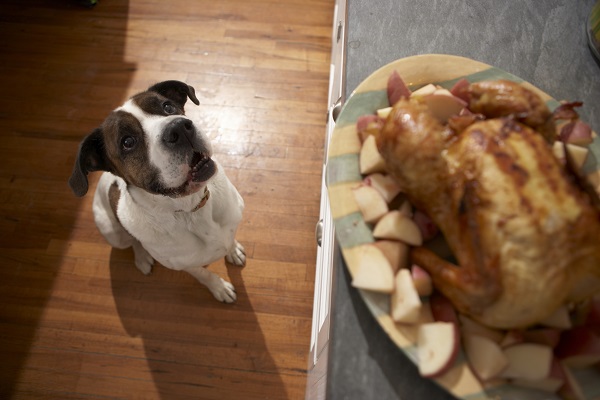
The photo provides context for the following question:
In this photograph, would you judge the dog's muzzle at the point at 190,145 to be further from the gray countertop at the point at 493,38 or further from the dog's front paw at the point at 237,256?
the dog's front paw at the point at 237,256

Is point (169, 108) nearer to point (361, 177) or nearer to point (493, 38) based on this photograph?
point (361, 177)

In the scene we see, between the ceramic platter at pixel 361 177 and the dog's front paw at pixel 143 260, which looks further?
the dog's front paw at pixel 143 260

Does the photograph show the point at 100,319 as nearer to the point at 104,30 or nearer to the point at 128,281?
the point at 128,281

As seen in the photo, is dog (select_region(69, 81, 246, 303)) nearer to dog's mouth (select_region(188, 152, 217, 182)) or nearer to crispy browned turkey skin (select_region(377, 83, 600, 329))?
dog's mouth (select_region(188, 152, 217, 182))

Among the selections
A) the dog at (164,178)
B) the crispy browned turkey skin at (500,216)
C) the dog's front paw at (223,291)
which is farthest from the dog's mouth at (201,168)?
the dog's front paw at (223,291)

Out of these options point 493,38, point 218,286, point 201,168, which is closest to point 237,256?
point 218,286

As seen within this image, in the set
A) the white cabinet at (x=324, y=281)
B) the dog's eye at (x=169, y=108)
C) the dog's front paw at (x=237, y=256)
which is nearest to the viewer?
the white cabinet at (x=324, y=281)

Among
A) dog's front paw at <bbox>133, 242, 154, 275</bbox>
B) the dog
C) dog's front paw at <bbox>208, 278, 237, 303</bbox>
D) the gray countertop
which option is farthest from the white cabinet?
dog's front paw at <bbox>133, 242, 154, 275</bbox>

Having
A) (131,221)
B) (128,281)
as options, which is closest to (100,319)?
(128,281)
